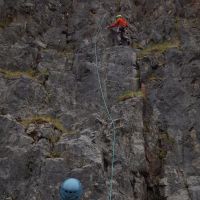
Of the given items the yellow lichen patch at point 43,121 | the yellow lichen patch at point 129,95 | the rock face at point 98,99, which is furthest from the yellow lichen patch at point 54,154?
the yellow lichen patch at point 129,95

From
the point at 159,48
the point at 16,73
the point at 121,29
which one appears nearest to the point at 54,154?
the point at 16,73

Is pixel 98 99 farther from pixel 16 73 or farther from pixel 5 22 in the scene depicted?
pixel 5 22

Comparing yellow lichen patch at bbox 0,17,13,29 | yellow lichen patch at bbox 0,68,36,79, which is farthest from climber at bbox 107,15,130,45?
yellow lichen patch at bbox 0,17,13,29

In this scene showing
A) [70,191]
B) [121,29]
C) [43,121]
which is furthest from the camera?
[121,29]

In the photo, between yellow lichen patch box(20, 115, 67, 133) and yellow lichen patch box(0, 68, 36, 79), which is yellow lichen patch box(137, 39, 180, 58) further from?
yellow lichen patch box(20, 115, 67, 133)

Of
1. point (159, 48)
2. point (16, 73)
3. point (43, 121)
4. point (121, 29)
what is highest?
point (121, 29)

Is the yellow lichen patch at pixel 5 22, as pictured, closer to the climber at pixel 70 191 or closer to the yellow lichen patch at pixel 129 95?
the yellow lichen patch at pixel 129 95

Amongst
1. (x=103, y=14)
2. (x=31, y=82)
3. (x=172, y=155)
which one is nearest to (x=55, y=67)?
(x=31, y=82)

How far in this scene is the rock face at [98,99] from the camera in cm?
1099

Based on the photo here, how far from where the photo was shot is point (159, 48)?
15789mm

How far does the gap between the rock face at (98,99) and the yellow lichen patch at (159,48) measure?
0.19 feet

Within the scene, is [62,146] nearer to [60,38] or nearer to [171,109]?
[171,109]

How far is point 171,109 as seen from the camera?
1312 centimetres

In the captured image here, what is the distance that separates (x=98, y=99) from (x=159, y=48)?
3.60 meters
